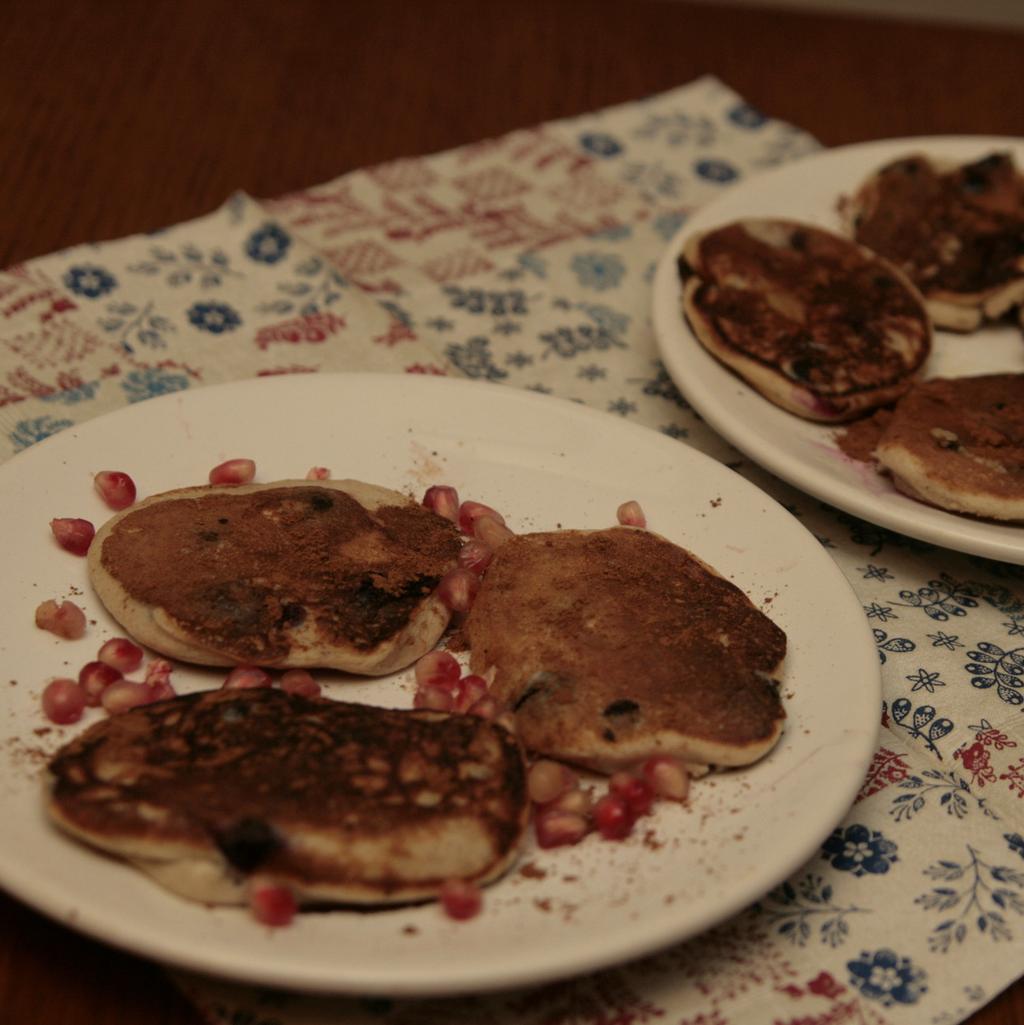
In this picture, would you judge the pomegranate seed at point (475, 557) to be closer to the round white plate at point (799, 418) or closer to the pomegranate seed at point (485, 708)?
the pomegranate seed at point (485, 708)

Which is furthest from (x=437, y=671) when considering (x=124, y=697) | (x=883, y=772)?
(x=883, y=772)

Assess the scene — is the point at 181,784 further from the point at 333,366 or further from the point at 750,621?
the point at 333,366

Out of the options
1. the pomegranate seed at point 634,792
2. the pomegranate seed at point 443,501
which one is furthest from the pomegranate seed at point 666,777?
the pomegranate seed at point 443,501

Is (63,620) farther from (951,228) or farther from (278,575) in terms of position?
(951,228)

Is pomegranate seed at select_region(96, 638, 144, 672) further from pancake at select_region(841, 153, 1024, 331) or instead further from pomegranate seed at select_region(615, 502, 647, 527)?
pancake at select_region(841, 153, 1024, 331)

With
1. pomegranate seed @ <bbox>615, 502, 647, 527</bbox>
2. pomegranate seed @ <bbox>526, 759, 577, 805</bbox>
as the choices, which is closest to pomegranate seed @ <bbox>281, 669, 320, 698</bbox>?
pomegranate seed @ <bbox>526, 759, 577, 805</bbox>

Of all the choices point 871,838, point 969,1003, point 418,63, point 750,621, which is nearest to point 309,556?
point 750,621
